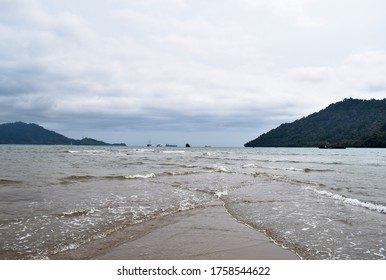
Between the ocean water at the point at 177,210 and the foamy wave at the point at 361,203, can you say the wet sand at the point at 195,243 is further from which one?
the foamy wave at the point at 361,203

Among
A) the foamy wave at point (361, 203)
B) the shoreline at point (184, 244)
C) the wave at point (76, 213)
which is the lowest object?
the shoreline at point (184, 244)

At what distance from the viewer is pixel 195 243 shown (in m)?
7.17

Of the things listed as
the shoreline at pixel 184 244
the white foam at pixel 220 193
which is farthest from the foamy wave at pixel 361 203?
the shoreline at pixel 184 244

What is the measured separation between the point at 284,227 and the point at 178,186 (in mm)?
9226

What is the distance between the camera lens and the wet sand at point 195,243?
6348 millimetres

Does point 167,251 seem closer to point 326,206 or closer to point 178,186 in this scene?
point 326,206

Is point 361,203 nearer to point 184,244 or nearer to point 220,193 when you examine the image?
point 220,193

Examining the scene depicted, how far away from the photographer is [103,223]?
8875 mm

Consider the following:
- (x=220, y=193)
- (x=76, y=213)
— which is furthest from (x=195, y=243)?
(x=220, y=193)

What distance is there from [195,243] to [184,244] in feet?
0.89

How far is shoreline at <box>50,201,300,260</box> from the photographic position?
20.8 feet

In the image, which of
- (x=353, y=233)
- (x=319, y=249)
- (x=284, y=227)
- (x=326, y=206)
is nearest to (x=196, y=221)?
(x=284, y=227)

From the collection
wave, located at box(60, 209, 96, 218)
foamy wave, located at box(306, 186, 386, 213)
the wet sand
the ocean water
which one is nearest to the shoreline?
the wet sand

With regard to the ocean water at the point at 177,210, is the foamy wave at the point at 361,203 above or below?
above
